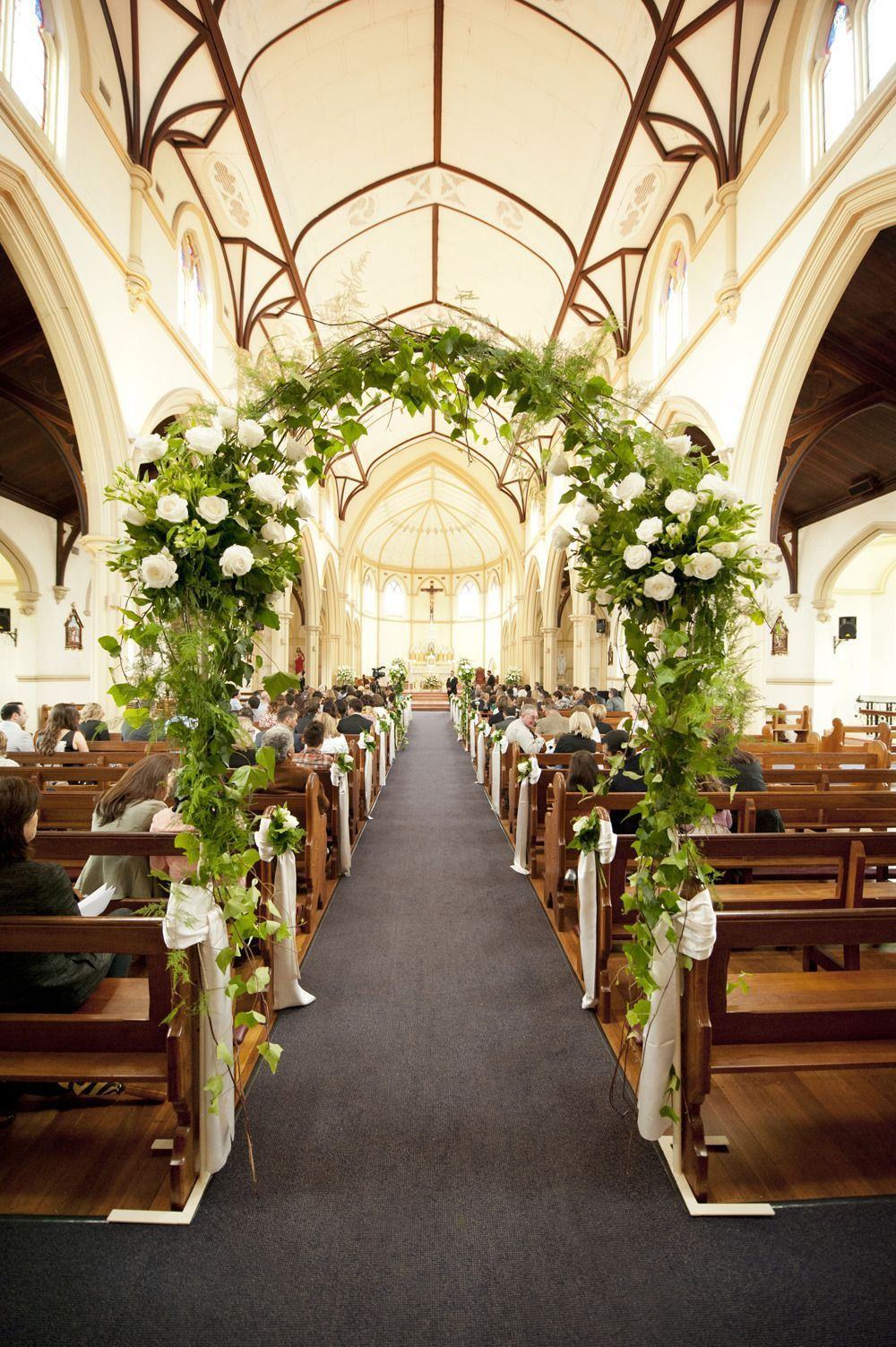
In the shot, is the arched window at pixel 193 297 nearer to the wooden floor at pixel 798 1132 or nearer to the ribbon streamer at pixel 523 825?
the ribbon streamer at pixel 523 825

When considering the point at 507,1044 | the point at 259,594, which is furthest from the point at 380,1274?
the point at 259,594

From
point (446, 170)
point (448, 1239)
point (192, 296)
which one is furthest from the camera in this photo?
point (446, 170)

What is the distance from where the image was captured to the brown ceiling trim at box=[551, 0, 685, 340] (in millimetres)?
7340

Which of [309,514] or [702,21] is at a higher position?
[702,21]

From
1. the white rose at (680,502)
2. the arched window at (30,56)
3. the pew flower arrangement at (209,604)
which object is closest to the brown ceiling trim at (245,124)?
the arched window at (30,56)

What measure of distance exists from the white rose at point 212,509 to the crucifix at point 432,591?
32614mm

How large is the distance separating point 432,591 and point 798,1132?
32876mm

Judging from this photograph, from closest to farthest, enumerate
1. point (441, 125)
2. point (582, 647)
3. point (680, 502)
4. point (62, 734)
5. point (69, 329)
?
point (680, 502), point (62, 734), point (69, 329), point (441, 125), point (582, 647)

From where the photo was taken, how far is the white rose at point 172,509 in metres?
2.22

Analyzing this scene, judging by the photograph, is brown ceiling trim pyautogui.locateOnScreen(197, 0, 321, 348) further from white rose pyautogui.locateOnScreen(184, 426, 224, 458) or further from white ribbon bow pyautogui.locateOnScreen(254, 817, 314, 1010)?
white ribbon bow pyautogui.locateOnScreen(254, 817, 314, 1010)

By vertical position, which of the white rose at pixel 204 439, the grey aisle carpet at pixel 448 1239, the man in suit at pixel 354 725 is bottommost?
the grey aisle carpet at pixel 448 1239

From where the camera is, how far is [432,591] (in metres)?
34.8

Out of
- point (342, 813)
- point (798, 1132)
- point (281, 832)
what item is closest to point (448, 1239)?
point (798, 1132)

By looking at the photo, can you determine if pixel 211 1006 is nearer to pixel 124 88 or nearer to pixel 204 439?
pixel 204 439
